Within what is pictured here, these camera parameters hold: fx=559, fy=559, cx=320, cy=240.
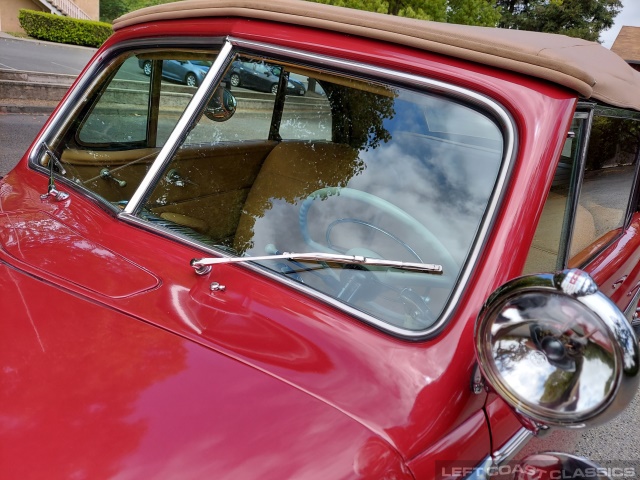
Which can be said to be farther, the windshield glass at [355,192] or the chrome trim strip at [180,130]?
the chrome trim strip at [180,130]

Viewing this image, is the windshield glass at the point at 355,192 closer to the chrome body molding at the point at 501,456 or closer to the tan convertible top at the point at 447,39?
the tan convertible top at the point at 447,39

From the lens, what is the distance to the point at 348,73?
1.63 m

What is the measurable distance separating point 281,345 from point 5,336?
59cm

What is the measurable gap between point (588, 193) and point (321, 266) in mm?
1205

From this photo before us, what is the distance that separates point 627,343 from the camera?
98 cm

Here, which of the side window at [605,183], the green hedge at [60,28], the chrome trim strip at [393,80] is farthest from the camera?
the green hedge at [60,28]

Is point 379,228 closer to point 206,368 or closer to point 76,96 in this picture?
point 206,368

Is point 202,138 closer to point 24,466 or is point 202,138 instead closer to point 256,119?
point 256,119

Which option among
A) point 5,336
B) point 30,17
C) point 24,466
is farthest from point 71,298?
point 30,17

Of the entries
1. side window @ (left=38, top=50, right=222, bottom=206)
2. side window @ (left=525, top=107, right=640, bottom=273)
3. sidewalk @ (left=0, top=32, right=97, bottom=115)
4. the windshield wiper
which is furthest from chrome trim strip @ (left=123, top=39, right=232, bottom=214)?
sidewalk @ (left=0, top=32, right=97, bottom=115)

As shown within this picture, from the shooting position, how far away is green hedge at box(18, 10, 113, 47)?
23.3m

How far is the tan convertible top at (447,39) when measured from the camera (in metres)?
1.43

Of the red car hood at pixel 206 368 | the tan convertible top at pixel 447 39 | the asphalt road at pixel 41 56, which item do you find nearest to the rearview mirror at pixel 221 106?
the tan convertible top at pixel 447 39

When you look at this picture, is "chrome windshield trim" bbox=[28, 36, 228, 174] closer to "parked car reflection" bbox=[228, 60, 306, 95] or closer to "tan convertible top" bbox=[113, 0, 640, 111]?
"tan convertible top" bbox=[113, 0, 640, 111]
